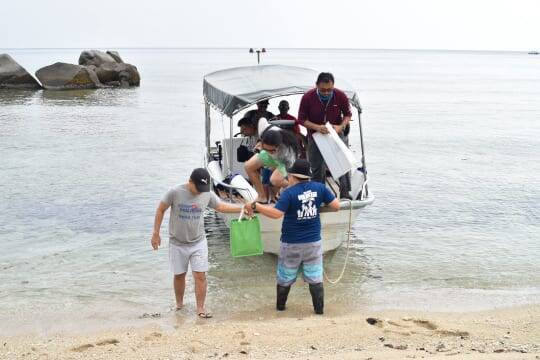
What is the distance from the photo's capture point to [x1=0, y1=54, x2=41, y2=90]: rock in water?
1791 inches

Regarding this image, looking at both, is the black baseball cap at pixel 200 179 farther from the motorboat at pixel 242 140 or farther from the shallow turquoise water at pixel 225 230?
the shallow turquoise water at pixel 225 230

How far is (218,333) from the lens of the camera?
6.73 metres

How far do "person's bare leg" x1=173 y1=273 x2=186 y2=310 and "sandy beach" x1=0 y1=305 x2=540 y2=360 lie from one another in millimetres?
195

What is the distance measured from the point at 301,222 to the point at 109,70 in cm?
4640

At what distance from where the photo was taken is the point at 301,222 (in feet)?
22.4

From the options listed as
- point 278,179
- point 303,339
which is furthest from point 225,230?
point 303,339

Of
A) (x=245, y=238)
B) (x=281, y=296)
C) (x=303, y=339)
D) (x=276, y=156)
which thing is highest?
(x=276, y=156)

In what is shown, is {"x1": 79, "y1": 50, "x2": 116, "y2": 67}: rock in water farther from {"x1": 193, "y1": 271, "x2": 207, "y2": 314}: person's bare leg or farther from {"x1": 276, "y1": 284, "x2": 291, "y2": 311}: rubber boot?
{"x1": 276, "y1": 284, "x2": 291, "y2": 311}: rubber boot

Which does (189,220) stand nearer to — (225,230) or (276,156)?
(276,156)

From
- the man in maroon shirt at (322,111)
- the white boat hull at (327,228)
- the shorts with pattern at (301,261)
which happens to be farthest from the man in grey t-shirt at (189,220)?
the man in maroon shirt at (322,111)

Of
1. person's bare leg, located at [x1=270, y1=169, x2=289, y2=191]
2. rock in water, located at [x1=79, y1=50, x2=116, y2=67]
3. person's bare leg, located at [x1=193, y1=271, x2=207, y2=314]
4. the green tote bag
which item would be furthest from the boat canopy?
rock in water, located at [x1=79, y1=50, x2=116, y2=67]

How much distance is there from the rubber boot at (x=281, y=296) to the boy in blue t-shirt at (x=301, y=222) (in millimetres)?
49

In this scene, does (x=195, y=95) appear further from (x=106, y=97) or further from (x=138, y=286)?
(x=138, y=286)

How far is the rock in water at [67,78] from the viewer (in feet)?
153
